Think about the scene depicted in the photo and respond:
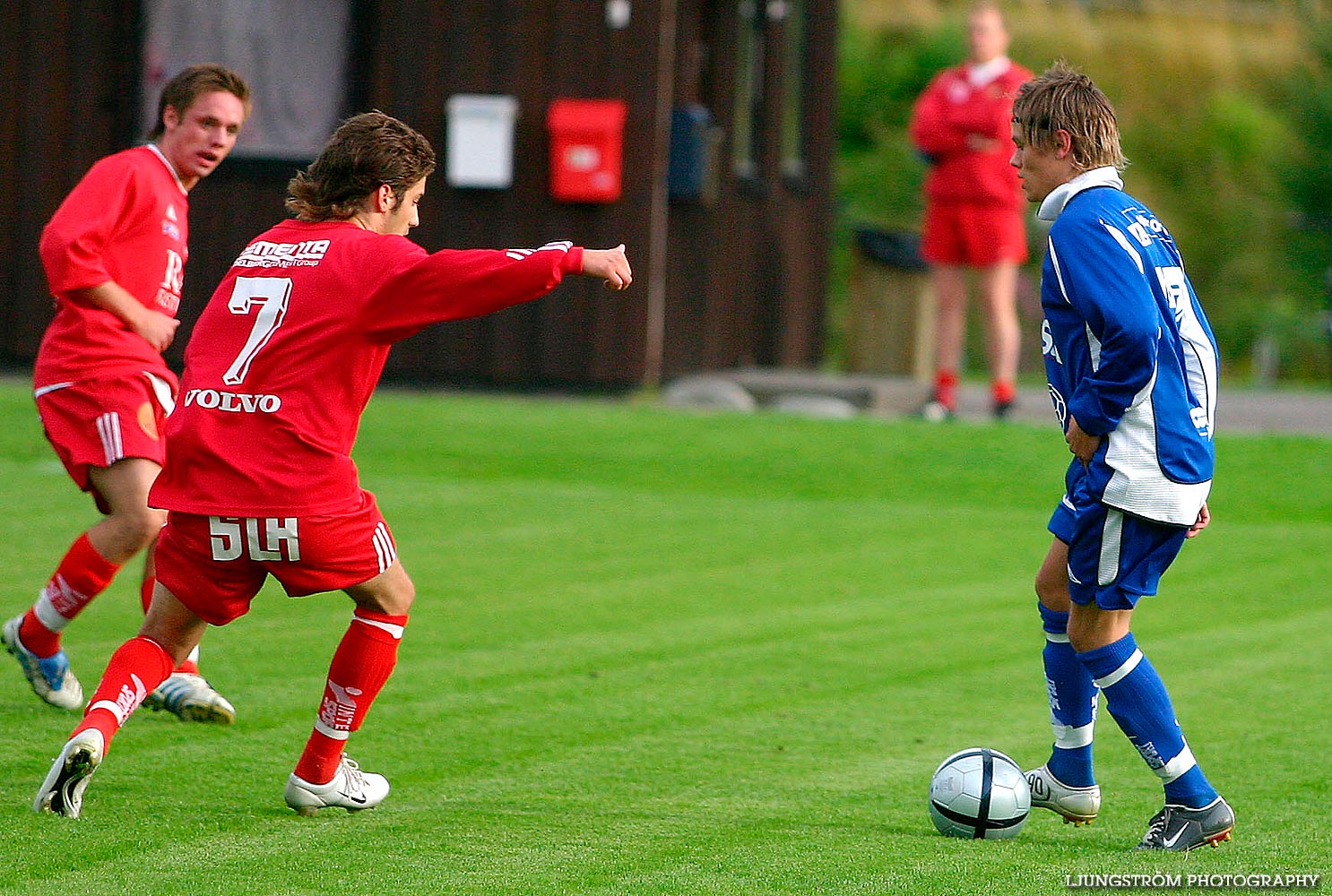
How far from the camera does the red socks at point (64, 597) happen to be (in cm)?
536

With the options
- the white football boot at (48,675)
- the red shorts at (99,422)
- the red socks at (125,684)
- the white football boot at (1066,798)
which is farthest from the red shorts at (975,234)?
the red socks at (125,684)

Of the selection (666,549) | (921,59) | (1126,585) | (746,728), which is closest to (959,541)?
(666,549)

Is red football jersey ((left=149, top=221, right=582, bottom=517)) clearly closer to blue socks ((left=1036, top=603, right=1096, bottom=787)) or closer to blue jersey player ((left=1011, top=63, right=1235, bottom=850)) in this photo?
blue jersey player ((left=1011, top=63, right=1235, bottom=850))

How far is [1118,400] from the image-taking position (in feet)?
13.2

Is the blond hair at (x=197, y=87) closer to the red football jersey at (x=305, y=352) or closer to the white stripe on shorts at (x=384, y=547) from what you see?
the red football jersey at (x=305, y=352)

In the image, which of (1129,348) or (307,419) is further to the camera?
(307,419)

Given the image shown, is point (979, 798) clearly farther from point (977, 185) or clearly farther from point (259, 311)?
point (977, 185)

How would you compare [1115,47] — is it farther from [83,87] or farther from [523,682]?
[523,682]

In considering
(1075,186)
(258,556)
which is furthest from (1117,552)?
(258,556)

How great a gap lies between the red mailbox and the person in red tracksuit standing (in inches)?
87.2

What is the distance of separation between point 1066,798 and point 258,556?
1948 mm

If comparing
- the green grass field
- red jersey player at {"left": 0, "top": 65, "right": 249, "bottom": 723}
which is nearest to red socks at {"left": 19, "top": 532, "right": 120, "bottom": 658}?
red jersey player at {"left": 0, "top": 65, "right": 249, "bottom": 723}

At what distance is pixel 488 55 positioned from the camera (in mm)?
13633

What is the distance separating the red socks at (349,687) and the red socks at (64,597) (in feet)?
4.27
